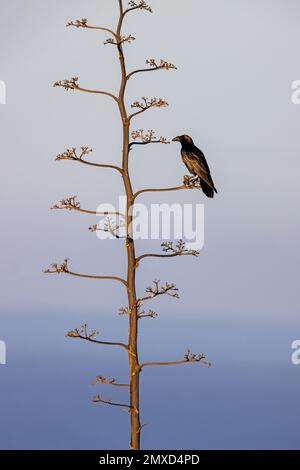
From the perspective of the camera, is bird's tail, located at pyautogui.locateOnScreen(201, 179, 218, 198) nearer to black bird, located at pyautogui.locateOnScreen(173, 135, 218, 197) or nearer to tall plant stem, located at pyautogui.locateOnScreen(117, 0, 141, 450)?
black bird, located at pyautogui.locateOnScreen(173, 135, 218, 197)

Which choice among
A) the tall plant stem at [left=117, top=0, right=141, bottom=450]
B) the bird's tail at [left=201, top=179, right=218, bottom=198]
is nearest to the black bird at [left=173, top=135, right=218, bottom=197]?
the bird's tail at [left=201, top=179, right=218, bottom=198]

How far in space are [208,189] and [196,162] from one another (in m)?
0.43

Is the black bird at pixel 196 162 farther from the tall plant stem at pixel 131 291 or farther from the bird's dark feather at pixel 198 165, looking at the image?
the tall plant stem at pixel 131 291

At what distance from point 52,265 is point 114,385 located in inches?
59.9

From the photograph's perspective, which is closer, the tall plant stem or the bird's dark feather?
the tall plant stem

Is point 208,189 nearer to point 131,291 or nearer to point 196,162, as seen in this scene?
point 196,162

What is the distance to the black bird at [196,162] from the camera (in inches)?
458

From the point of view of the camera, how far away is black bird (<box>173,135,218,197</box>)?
458 inches

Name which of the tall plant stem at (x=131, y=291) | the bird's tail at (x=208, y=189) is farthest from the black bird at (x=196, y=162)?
the tall plant stem at (x=131, y=291)

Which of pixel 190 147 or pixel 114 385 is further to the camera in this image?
pixel 190 147

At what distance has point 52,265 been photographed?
10.6 metres
